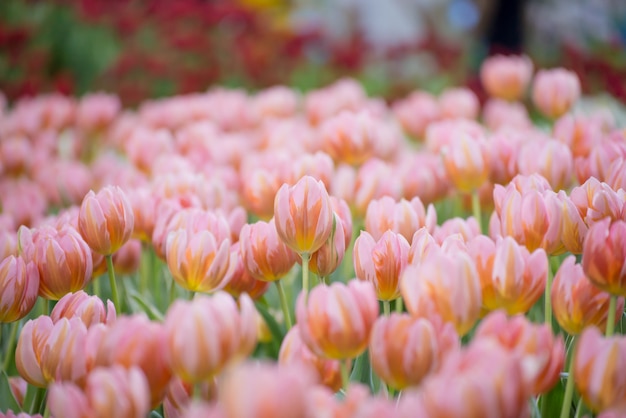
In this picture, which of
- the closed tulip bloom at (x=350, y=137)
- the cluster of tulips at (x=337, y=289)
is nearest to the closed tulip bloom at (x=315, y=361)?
the cluster of tulips at (x=337, y=289)

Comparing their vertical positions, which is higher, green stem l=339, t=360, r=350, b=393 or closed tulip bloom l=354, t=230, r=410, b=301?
closed tulip bloom l=354, t=230, r=410, b=301

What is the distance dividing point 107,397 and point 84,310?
16 centimetres

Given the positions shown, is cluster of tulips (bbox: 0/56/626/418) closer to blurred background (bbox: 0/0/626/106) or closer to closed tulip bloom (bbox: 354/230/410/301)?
closed tulip bloom (bbox: 354/230/410/301)

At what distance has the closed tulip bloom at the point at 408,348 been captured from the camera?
0.44 metres

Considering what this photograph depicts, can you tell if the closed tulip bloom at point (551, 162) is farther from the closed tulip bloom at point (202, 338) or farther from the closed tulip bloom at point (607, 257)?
the closed tulip bloom at point (202, 338)

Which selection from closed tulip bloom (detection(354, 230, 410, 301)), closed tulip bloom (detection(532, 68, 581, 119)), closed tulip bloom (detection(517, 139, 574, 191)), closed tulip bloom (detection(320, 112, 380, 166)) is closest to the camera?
closed tulip bloom (detection(354, 230, 410, 301))

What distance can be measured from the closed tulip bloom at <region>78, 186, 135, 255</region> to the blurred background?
1378 millimetres

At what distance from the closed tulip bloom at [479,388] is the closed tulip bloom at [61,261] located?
0.37 meters

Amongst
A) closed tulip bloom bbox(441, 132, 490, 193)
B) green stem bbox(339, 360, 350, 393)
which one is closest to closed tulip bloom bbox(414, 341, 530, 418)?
green stem bbox(339, 360, 350, 393)

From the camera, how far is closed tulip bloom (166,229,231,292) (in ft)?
2.01

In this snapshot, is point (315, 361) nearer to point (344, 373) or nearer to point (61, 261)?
point (344, 373)

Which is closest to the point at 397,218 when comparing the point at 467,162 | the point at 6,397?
the point at 467,162

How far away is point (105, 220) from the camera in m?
0.66

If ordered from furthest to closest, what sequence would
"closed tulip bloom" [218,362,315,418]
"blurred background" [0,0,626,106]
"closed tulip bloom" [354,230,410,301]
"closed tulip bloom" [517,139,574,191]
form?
"blurred background" [0,0,626,106] < "closed tulip bloom" [517,139,574,191] < "closed tulip bloom" [354,230,410,301] < "closed tulip bloom" [218,362,315,418]
